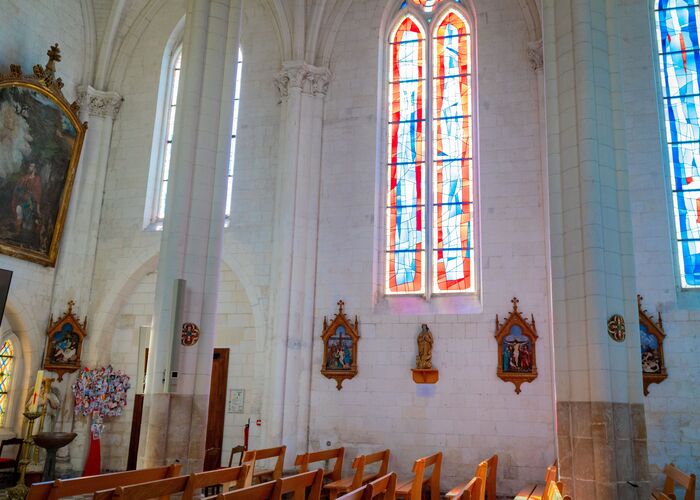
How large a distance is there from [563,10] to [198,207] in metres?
5.97

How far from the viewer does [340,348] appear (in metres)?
13.1

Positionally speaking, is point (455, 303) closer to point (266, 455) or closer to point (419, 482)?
point (419, 482)

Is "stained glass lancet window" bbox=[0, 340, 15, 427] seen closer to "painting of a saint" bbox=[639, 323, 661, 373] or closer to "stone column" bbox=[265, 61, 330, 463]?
"stone column" bbox=[265, 61, 330, 463]

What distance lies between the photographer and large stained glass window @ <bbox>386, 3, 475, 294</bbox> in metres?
13.4

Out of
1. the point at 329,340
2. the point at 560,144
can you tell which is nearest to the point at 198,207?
the point at 329,340

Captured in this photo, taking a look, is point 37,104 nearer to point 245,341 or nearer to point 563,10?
point 245,341

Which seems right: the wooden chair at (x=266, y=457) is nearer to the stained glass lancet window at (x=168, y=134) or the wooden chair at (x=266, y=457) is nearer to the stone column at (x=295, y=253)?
the stone column at (x=295, y=253)

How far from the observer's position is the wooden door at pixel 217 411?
13.2 metres

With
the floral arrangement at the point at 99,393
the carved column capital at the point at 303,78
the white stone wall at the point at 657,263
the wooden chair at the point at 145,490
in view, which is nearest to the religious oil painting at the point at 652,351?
the white stone wall at the point at 657,263

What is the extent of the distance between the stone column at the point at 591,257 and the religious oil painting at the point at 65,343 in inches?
403

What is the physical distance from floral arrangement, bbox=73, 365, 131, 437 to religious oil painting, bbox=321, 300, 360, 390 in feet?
14.7

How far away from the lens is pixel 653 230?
1168 cm

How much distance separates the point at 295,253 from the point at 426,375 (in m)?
3.52

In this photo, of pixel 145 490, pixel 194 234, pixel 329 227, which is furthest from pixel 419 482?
pixel 329 227
